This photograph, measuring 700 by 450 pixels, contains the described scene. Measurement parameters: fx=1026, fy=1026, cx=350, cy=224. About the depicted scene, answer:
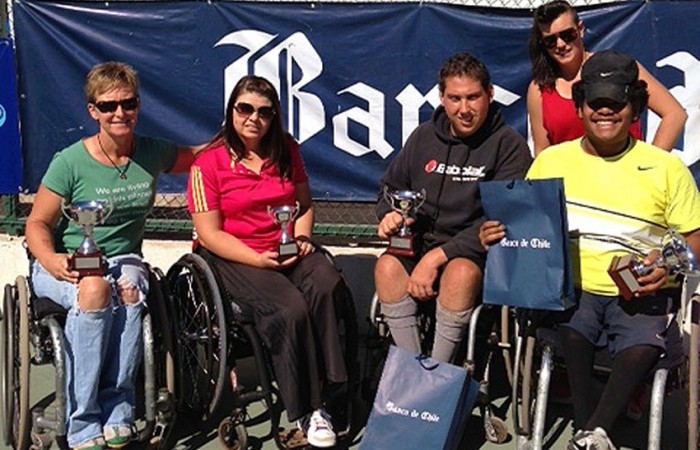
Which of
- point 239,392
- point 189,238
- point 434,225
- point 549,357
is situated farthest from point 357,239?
point 549,357

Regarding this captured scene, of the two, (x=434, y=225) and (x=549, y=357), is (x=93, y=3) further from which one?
(x=549, y=357)

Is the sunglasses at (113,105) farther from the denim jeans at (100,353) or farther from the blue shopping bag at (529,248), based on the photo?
the blue shopping bag at (529,248)

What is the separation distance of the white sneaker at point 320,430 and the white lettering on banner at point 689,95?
2.31 meters

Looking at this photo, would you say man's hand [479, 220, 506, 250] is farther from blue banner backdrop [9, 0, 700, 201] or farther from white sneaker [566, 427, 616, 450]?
blue banner backdrop [9, 0, 700, 201]

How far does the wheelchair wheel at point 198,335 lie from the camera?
12.0 feet

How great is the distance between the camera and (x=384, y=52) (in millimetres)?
5152

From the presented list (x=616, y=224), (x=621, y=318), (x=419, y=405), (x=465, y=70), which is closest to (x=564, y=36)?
(x=465, y=70)

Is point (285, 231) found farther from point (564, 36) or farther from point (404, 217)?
point (564, 36)

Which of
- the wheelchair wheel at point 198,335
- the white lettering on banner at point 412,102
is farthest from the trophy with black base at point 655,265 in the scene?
the white lettering on banner at point 412,102

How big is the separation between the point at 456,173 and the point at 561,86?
1.92 ft

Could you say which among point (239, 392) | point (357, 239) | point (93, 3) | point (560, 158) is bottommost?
point (239, 392)

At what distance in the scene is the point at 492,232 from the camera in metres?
3.53

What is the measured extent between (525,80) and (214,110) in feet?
5.23

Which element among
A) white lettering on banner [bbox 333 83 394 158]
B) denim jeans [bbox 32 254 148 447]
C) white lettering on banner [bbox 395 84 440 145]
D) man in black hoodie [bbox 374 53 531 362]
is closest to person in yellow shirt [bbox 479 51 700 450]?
man in black hoodie [bbox 374 53 531 362]
